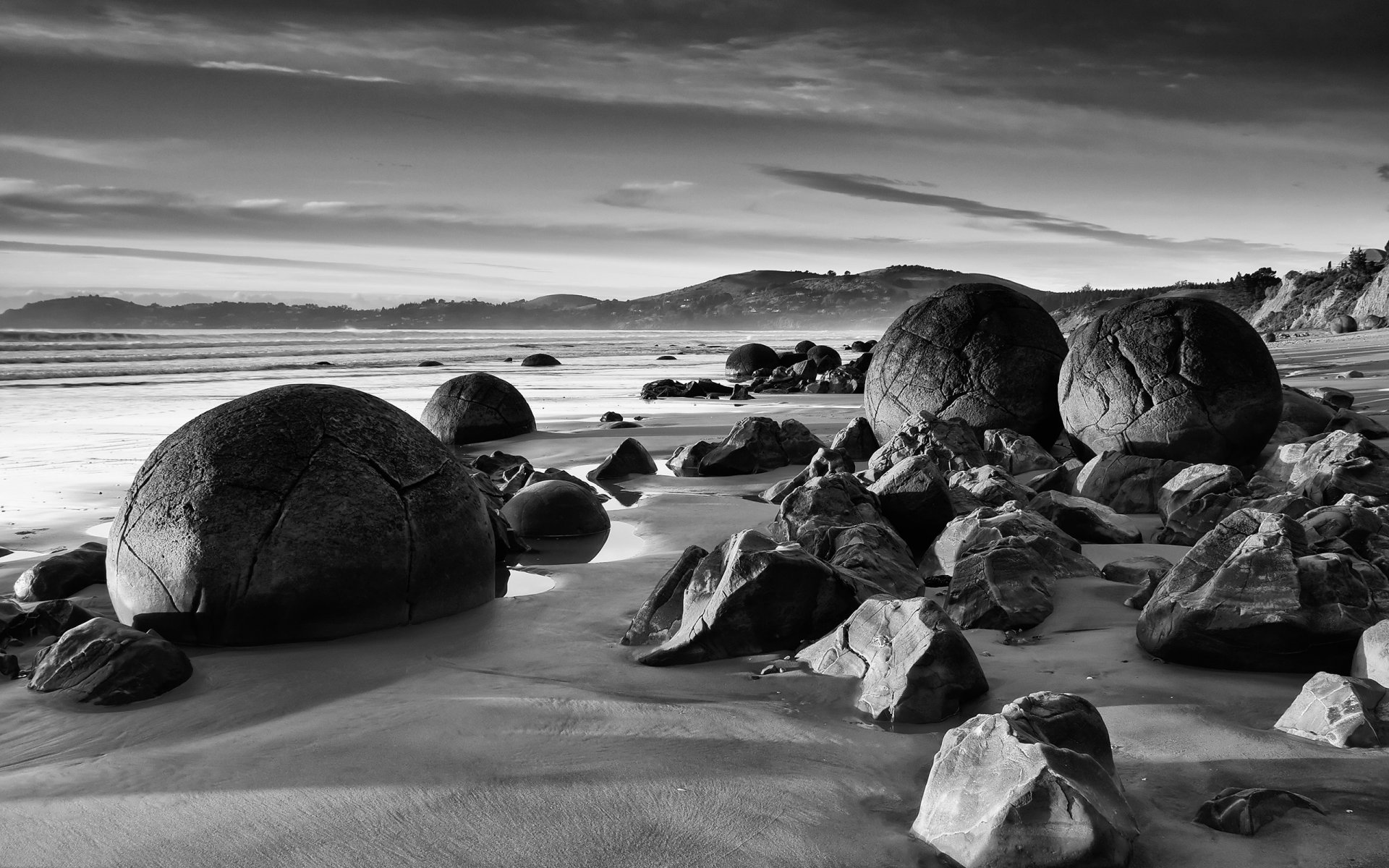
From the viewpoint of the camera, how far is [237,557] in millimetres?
4047

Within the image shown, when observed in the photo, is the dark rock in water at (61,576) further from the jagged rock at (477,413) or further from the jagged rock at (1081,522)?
the jagged rock at (477,413)

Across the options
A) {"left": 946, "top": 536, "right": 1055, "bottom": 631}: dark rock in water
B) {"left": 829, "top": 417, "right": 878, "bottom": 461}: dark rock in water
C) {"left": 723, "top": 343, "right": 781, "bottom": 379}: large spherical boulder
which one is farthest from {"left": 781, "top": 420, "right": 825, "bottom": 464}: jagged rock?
{"left": 723, "top": 343, "right": 781, "bottom": 379}: large spherical boulder

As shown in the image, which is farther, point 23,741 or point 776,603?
point 776,603

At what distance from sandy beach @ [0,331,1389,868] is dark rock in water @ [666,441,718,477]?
4.05 meters

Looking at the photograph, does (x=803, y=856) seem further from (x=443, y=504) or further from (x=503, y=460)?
(x=503, y=460)

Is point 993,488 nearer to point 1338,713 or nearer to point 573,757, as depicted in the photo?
point 1338,713

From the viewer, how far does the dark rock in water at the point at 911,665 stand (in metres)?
3.14

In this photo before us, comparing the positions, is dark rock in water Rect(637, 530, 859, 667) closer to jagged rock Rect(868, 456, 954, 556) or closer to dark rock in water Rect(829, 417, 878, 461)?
jagged rock Rect(868, 456, 954, 556)

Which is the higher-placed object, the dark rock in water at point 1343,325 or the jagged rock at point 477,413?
the dark rock in water at point 1343,325

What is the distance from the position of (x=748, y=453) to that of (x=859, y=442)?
1.29 meters

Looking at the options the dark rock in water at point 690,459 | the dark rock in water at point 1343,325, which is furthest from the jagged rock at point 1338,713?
the dark rock in water at point 1343,325

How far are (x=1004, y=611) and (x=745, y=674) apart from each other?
1.15 m

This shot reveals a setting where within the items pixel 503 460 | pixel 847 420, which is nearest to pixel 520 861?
pixel 503 460

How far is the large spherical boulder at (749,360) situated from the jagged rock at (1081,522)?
65.5 ft
